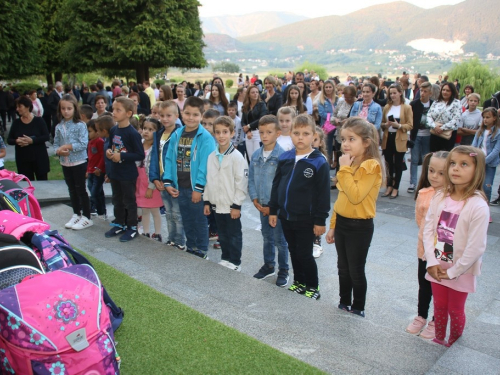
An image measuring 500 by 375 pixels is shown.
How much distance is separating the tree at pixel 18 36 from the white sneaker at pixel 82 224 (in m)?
13.7

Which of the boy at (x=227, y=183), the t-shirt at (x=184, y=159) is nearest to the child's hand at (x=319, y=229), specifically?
the boy at (x=227, y=183)

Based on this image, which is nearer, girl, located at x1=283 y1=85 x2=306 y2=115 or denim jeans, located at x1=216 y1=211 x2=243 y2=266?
denim jeans, located at x1=216 y1=211 x2=243 y2=266

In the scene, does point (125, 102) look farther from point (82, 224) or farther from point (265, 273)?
point (265, 273)

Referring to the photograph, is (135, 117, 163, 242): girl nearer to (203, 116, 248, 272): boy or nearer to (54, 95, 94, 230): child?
(54, 95, 94, 230): child

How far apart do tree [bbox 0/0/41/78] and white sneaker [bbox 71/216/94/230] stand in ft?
44.8

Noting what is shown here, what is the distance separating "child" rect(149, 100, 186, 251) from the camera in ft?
17.2

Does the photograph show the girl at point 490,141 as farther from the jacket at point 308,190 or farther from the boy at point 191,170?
the boy at point 191,170

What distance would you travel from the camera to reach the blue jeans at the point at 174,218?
17.4 feet

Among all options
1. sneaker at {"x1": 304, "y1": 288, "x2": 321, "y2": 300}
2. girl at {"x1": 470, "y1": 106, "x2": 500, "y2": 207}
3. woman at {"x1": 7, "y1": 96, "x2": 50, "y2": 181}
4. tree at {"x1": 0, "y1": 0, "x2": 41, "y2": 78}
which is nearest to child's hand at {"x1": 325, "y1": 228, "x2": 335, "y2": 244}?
sneaker at {"x1": 304, "y1": 288, "x2": 321, "y2": 300}

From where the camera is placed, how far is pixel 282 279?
14.8ft

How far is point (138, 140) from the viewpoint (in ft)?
17.5

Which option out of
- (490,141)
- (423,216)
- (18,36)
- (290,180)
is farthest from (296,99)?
(18,36)

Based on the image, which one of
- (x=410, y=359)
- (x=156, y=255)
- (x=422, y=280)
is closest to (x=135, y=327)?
(x=156, y=255)

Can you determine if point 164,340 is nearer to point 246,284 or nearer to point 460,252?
point 246,284
